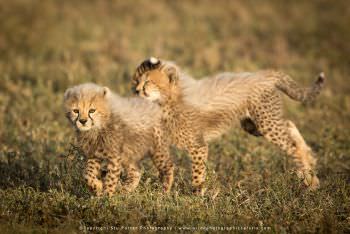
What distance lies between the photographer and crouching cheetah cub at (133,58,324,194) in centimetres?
574

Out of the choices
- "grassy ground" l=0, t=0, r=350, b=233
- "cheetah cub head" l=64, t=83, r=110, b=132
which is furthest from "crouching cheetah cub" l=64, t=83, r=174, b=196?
"grassy ground" l=0, t=0, r=350, b=233

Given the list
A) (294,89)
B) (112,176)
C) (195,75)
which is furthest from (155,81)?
(195,75)

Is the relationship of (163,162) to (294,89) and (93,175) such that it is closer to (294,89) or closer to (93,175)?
(93,175)

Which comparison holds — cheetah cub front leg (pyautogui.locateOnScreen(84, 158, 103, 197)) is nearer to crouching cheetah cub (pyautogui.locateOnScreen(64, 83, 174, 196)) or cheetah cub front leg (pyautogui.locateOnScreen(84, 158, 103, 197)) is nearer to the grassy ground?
crouching cheetah cub (pyautogui.locateOnScreen(64, 83, 174, 196))

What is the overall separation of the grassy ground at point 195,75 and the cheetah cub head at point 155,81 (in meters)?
0.72

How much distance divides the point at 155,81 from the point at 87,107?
3.13 feet

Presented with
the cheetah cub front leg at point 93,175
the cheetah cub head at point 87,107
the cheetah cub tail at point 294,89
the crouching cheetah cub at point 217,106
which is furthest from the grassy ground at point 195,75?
the cheetah cub tail at point 294,89

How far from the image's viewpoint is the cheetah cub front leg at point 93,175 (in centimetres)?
511

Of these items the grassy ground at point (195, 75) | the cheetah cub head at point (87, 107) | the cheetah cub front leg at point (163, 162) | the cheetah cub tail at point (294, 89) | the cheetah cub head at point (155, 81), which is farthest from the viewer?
the cheetah cub tail at point (294, 89)

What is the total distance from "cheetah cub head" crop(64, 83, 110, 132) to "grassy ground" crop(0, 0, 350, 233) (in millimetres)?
341

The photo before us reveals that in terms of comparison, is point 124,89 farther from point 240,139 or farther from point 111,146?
point 111,146

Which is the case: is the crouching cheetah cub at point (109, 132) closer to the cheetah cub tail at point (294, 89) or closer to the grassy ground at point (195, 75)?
the grassy ground at point (195, 75)

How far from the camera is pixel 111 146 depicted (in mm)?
5109

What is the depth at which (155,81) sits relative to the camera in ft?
18.8
